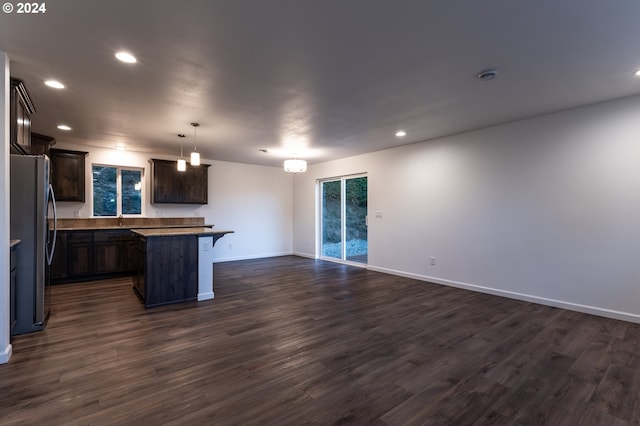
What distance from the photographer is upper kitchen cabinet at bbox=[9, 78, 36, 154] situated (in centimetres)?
286

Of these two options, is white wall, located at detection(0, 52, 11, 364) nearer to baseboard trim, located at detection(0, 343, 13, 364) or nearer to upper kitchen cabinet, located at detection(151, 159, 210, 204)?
baseboard trim, located at detection(0, 343, 13, 364)

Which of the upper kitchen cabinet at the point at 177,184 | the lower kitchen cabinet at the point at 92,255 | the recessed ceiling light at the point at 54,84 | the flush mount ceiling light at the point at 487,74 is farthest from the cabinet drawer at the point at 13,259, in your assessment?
the flush mount ceiling light at the point at 487,74

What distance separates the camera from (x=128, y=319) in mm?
3484

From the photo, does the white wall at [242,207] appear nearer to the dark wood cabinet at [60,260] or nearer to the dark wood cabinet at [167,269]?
the dark wood cabinet at [60,260]

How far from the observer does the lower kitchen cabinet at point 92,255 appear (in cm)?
513

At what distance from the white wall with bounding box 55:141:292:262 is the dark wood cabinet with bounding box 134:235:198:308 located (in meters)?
2.86

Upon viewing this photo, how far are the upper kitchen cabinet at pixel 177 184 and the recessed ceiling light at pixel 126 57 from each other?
13.3ft

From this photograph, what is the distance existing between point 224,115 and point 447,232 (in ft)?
13.2

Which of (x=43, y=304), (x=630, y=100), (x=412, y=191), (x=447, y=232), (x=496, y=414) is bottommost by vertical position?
(x=496, y=414)

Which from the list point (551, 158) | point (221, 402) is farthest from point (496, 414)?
point (551, 158)

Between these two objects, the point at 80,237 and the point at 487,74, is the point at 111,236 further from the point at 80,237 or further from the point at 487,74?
the point at 487,74

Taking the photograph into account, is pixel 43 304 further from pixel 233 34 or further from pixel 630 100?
pixel 630 100

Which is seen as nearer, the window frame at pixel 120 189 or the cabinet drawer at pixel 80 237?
the cabinet drawer at pixel 80 237

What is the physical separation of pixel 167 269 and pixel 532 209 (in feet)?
16.8
